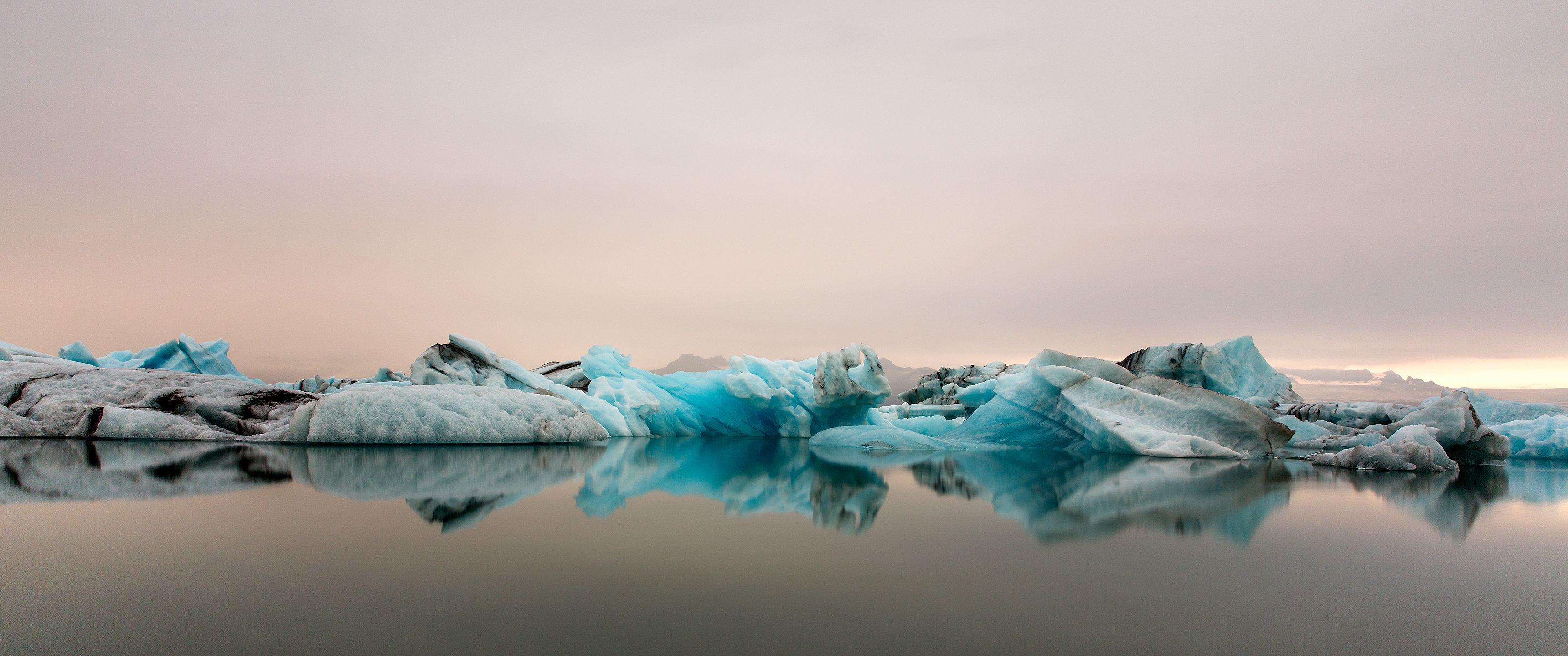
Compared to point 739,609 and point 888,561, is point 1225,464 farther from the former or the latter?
point 739,609

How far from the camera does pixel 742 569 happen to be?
→ 1941mm

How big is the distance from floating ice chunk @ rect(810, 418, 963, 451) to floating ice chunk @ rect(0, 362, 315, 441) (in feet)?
19.6

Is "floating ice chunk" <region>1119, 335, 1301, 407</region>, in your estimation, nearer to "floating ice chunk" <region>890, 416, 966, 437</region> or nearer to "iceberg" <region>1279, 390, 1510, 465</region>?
"iceberg" <region>1279, 390, 1510, 465</region>

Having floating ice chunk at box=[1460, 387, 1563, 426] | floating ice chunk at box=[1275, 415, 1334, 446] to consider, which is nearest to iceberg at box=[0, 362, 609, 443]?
floating ice chunk at box=[1275, 415, 1334, 446]

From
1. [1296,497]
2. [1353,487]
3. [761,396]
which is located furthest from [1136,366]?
[1296,497]

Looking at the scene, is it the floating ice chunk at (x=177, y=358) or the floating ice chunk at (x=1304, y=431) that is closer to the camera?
the floating ice chunk at (x=1304, y=431)

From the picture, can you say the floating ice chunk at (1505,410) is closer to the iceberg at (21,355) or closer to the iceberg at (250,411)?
the iceberg at (250,411)

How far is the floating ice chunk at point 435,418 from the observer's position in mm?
6762

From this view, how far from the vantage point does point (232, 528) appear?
7.63 ft

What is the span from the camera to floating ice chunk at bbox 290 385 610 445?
6762mm

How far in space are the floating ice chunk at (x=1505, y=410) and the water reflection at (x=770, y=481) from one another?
6143 millimetres

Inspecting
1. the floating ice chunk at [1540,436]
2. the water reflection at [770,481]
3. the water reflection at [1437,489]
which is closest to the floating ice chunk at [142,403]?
the water reflection at [770,481]

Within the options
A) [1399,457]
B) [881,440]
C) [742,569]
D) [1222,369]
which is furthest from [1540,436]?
[742,569]

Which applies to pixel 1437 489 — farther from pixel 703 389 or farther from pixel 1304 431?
pixel 703 389
